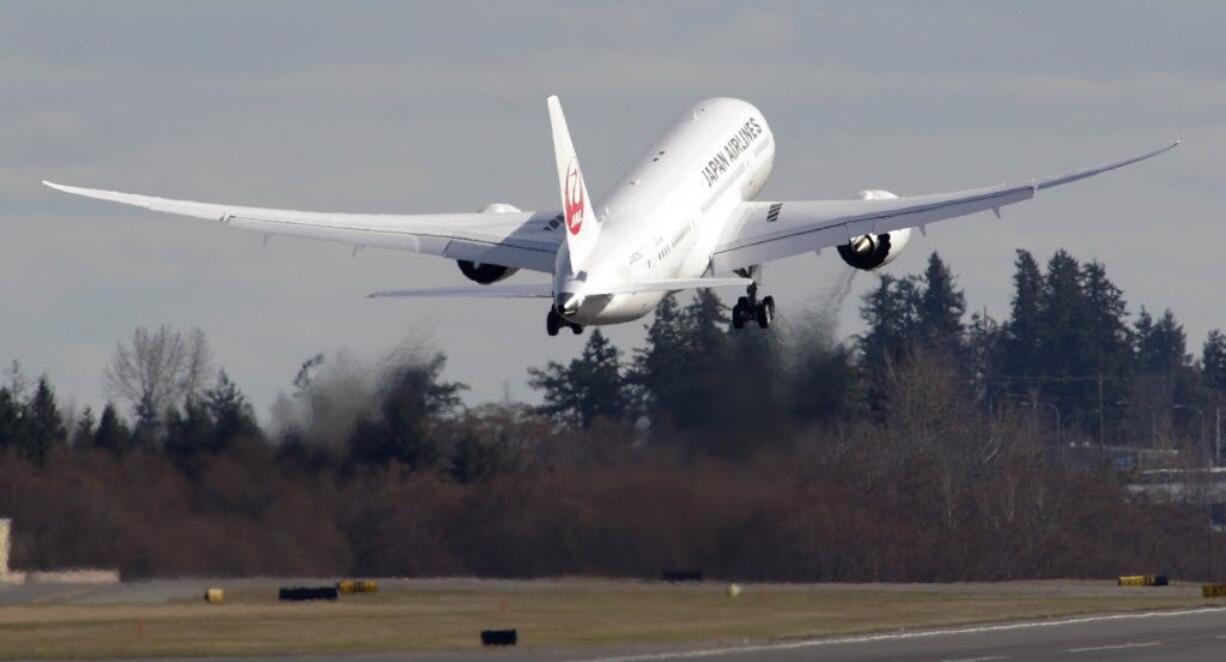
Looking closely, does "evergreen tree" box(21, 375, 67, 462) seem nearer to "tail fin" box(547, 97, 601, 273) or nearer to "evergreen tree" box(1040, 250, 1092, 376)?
"tail fin" box(547, 97, 601, 273)

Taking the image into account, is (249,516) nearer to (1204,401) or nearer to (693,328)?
(693,328)

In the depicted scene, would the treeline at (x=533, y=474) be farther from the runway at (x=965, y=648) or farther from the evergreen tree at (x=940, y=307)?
the evergreen tree at (x=940, y=307)

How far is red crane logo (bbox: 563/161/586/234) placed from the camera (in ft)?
198

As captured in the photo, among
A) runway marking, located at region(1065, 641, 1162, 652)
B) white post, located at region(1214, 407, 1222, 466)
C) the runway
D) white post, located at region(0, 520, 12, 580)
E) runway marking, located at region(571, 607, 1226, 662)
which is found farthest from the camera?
white post, located at region(1214, 407, 1222, 466)

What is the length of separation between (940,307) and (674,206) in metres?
94.1

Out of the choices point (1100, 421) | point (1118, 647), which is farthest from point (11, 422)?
point (1100, 421)

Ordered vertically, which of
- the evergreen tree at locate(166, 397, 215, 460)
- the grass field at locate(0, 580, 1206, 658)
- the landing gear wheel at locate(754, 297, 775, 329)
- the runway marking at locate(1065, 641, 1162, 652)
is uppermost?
the landing gear wheel at locate(754, 297, 775, 329)

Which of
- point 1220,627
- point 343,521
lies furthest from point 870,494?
point 1220,627

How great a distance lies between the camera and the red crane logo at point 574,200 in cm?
6022

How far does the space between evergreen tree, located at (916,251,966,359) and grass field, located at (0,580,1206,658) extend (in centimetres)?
6814

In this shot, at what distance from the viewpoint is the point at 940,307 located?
158m

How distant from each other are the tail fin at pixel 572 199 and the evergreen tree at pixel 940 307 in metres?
87.0

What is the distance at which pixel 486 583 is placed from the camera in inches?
3056

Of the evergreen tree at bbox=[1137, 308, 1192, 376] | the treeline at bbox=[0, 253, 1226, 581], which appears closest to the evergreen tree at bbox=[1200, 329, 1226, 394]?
the evergreen tree at bbox=[1137, 308, 1192, 376]
